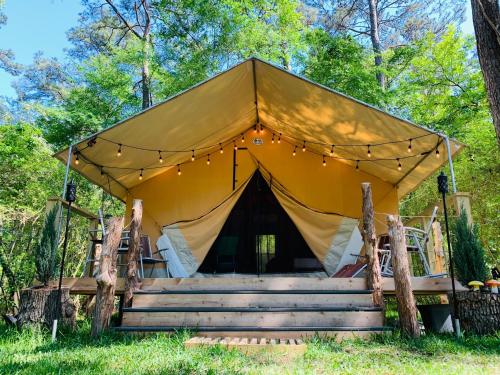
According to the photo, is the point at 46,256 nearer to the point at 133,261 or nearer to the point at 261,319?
the point at 133,261

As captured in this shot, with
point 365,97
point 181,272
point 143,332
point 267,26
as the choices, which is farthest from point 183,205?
point 267,26

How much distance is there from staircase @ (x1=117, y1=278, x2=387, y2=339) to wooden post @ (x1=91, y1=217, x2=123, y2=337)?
6.8 inches

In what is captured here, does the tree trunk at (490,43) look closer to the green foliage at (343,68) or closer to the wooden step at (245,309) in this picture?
the wooden step at (245,309)

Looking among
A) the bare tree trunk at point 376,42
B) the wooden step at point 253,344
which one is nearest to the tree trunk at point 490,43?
the wooden step at point 253,344

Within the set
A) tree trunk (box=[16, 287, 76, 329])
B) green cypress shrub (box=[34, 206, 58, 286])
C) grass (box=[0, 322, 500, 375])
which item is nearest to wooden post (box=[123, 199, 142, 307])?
grass (box=[0, 322, 500, 375])

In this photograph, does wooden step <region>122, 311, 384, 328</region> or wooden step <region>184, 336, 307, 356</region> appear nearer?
wooden step <region>184, 336, 307, 356</region>

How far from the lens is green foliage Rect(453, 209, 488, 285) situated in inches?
145

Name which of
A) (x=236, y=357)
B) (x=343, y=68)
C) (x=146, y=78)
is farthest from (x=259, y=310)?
(x=146, y=78)

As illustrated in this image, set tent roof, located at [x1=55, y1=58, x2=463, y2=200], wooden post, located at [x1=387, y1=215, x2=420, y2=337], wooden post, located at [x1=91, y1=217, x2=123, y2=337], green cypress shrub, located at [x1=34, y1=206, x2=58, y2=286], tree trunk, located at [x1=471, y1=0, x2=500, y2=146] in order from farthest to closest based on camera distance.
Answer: tent roof, located at [x1=55, y1=58, x2=463, y2=200], green cypress shrub, located at [x1=34, y1=206, x2=58, y2=286], tree trunk, located at [x1=471, y1=0, x2=500, y2=146], wooden post, located at [x1=91, y1=217, x2=123, y2=337], wooden post, located at [x1=387, y1=215, x2=420, y2=337]

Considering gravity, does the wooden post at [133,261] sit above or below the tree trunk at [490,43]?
below

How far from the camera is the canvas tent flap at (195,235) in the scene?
589cm

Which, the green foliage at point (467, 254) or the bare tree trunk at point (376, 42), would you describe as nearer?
the green foliage at point (467, 254)

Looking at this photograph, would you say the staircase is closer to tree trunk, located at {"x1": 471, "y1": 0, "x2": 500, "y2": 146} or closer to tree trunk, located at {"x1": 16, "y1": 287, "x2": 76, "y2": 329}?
tree trunk, located at {"x1": 16, "y1": 287, "x2": 76, "y2": 329}

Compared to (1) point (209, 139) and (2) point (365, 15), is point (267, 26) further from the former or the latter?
(1) point (209, 139)
